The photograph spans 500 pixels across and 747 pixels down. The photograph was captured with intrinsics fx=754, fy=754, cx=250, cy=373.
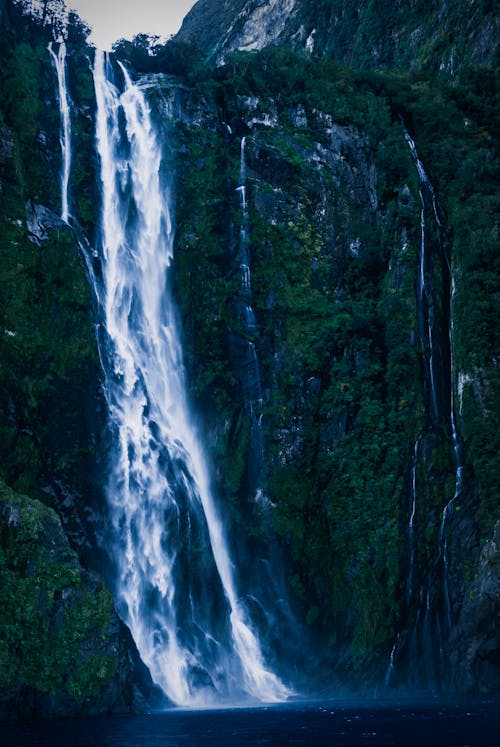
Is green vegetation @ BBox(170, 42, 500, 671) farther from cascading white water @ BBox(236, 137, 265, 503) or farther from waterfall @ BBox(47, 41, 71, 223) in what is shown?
waterfall @ BBox(47, 41, 71, 223)

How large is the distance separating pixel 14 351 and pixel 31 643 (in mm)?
8864

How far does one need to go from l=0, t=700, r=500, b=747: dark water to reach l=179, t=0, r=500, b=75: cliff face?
2880 cm

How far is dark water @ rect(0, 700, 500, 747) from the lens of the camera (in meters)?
13.1

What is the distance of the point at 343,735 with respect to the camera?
13.8 metres

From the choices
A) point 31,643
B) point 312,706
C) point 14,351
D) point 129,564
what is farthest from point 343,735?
point 14,351

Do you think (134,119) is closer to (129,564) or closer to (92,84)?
(92,84)

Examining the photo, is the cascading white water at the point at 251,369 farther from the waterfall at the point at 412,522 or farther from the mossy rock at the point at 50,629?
the mossy rock at the point at 50,629

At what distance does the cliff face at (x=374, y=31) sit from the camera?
36.8m

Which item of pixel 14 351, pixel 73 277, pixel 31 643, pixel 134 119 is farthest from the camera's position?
pixel 134 119

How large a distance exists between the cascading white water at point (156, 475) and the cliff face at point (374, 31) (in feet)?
33.6

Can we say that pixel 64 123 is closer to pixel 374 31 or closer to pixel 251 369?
pixel 251 369

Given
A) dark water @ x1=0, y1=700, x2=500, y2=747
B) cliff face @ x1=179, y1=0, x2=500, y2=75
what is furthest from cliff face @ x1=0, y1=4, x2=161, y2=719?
cliff face @ x1=179, y1=0, x2=500, y2=75

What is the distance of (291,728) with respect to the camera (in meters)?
15.0

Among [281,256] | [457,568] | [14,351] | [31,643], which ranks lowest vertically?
[31,643]
